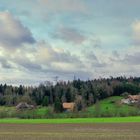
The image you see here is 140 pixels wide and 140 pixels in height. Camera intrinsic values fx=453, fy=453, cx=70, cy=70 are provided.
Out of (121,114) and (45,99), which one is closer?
(121,114)

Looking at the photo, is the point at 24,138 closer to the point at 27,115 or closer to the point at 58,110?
the point at 27,115

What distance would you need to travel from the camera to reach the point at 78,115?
117 meters

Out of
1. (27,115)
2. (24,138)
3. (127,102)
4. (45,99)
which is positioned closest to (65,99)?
(45,99)

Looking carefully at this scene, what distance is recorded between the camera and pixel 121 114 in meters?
119

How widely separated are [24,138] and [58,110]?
11332cm

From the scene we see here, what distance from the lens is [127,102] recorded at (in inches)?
7717

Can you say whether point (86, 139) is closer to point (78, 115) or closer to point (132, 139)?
point (132, 139)

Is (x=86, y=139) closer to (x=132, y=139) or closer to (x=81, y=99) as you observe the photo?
(x=132, y=139)

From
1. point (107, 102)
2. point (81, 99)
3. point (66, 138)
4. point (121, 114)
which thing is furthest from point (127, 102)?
point (66, 138)

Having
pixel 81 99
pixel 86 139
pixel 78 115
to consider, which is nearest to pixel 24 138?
pixel 86 139

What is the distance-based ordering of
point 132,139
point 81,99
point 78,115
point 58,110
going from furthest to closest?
point 81,99 → point 58,110 → point 78,115 → point 132,139

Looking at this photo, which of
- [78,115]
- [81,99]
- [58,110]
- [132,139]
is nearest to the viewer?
[132,139]

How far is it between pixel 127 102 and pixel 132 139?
15959 cm

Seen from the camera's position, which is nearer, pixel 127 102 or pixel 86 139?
pixel 86 139
